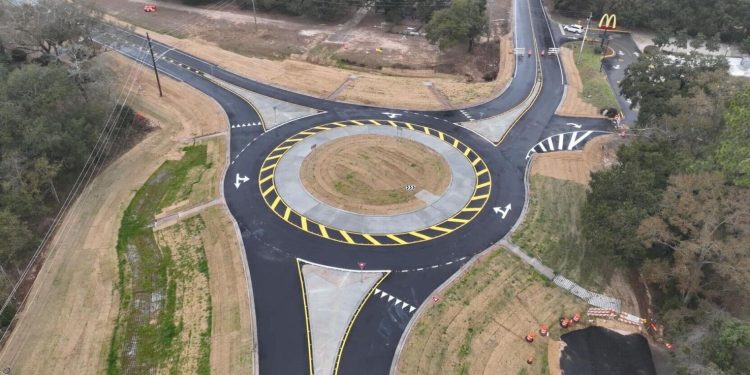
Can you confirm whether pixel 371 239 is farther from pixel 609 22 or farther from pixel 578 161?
pixel 609 22

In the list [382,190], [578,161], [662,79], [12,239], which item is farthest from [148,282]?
[662,79]

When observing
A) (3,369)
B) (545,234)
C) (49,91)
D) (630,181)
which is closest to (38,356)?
(3,369)

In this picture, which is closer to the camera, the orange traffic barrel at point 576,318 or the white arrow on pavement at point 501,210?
the orange traffic barrel at point 576,318

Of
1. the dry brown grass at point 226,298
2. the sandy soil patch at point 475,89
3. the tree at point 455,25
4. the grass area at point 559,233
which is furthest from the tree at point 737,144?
the tree at point 455,25

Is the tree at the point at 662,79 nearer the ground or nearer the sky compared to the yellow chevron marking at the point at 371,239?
nearer the sky

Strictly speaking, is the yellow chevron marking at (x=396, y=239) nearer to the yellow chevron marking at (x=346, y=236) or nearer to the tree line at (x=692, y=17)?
the yellow chevron marking at (x=346, y=236)

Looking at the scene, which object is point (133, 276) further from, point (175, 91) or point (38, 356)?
point (175, 91)

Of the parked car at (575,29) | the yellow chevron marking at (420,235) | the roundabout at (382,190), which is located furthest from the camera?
the parked car at (575,29)
